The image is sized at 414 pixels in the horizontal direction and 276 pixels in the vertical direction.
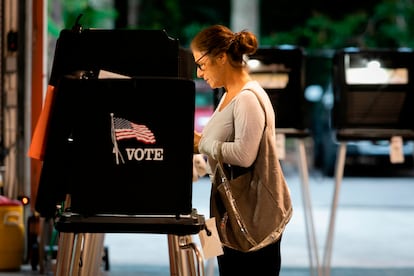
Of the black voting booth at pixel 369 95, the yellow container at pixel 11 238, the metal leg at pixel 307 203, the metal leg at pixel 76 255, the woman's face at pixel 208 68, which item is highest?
the woman's face at pixel 208 68

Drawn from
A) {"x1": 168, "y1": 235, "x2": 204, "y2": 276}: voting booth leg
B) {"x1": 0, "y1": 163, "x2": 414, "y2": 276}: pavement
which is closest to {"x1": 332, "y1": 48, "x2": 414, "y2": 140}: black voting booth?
{"x1": 0, "y1": 163, "x2": 414, "y2": 276}: pavement

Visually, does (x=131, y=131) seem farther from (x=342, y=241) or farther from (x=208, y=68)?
(x=342, y=241)

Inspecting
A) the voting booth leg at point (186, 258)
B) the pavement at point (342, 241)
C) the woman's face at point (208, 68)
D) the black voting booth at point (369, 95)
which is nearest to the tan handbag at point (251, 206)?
the woman's face at point (208, 68)

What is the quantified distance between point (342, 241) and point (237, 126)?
16.2 ft

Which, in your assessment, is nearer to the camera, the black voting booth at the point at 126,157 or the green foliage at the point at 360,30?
the black voting booth at the point at 126,157

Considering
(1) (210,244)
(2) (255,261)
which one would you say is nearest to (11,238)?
(2) (255,261)

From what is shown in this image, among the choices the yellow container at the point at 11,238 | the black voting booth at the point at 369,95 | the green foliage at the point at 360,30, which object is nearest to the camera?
the black voting booth at the point at 369,95

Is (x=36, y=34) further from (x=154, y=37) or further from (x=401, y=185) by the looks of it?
(x=401, y=185)

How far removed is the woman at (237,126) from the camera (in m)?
3.68

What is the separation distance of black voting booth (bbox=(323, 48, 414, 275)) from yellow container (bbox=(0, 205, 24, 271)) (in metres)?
2.11

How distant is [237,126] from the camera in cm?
371

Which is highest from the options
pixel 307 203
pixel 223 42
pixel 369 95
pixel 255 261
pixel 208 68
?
pixel 223 42

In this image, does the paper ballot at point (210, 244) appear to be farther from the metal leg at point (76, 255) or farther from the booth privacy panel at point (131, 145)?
the metal leg at point (76, 255)

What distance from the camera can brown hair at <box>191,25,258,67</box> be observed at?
3.71 meters
